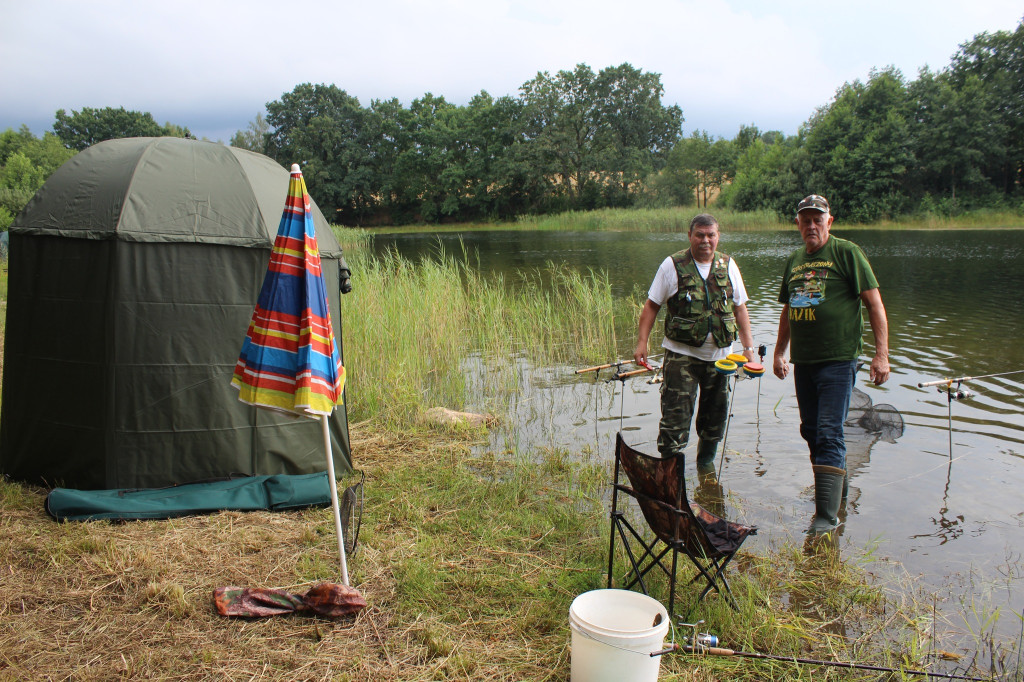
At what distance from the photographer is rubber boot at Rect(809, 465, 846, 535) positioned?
3.94 meters

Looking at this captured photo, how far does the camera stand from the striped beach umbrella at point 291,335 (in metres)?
2.94

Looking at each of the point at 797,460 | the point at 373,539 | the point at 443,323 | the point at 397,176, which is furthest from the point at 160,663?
the point at 397,176

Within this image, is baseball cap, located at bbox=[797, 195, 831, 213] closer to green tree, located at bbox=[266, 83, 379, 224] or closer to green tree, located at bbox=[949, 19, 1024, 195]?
green tree, located at bbox=[949, 19, 1024, 195]

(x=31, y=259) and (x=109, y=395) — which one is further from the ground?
(x=31, y=259)

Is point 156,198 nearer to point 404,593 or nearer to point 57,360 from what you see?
point 57,360

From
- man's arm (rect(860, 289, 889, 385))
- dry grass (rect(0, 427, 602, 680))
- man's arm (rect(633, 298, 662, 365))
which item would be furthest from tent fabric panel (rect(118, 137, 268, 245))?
man's arm (rect(860, 289, 889, 385))

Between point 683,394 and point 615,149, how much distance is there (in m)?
57.8

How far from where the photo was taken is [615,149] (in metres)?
58.9

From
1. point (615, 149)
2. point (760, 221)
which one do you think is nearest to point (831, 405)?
point (760, 221)

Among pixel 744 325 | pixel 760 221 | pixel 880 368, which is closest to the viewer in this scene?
pixel 880 368

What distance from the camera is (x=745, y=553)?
380 cm

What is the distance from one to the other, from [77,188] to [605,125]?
2503 inches

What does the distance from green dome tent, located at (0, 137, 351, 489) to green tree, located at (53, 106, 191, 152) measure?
242 ft

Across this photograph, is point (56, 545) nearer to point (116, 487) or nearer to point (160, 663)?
point (116, 487)
